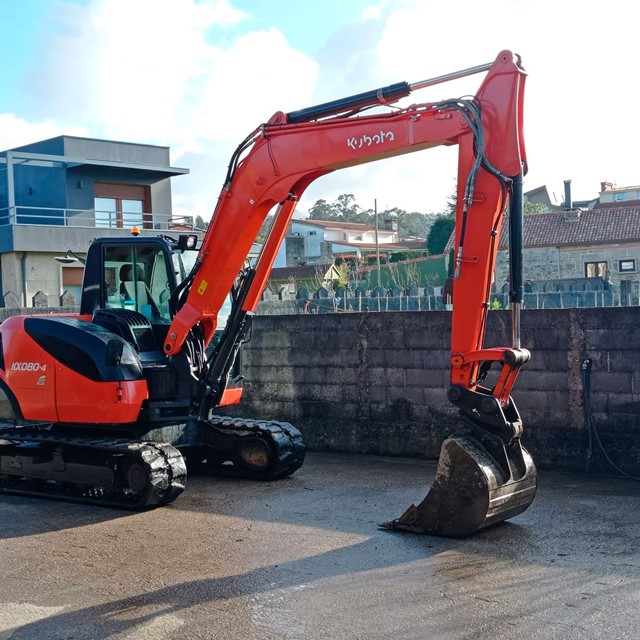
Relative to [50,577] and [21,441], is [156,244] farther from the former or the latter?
[50,577]

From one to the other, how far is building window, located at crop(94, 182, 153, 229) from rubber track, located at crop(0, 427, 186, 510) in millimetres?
24860

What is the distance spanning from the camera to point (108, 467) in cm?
848

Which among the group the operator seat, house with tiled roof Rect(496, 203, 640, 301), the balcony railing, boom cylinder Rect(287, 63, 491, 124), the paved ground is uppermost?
the balcony railing

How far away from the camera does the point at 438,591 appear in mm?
5621

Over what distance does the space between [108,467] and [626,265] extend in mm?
34357

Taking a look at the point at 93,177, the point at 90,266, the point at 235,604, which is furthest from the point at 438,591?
the point at 93,177

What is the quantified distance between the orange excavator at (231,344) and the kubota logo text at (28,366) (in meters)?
0.02

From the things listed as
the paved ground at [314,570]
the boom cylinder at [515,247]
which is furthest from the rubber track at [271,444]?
the boom cylinder at [515,247]

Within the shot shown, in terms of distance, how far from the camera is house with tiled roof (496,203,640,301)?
127 feet

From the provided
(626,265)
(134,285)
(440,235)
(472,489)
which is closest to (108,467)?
(134,285)

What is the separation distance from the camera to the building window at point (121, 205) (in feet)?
113

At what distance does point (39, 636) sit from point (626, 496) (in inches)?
214

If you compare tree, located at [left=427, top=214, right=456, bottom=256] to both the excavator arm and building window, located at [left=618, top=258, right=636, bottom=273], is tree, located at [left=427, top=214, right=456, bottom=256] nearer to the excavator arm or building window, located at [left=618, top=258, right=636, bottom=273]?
building window, located at [left=618, top=258, right=636, bottom=273]

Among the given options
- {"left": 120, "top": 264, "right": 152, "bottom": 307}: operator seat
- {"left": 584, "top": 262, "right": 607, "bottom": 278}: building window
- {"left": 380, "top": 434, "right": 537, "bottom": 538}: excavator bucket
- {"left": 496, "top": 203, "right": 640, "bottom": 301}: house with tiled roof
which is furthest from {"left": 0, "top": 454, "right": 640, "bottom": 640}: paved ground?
{"left": 584, "top": 262, "right": 607, "bottom": 278}: building window
